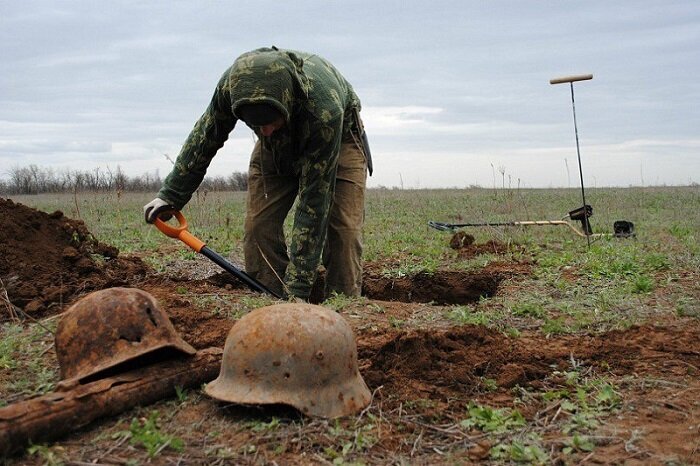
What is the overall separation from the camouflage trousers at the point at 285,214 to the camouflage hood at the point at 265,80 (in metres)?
1.40

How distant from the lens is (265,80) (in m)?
4.10

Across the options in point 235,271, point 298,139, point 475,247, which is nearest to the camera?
point 298,139

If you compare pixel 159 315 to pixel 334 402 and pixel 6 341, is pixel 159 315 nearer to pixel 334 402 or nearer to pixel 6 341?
pixel 334 402

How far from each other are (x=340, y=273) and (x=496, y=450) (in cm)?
A: 315

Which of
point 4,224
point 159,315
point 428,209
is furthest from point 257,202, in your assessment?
point 428,209

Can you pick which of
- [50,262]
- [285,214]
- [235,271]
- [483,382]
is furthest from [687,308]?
[50,262]

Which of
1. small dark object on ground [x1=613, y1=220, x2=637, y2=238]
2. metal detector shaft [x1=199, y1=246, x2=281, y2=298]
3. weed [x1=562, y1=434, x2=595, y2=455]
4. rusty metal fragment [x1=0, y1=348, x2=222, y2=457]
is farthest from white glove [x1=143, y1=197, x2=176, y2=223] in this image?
small dark object on ground [x1=613, y1=220, x2=637, y2=238]

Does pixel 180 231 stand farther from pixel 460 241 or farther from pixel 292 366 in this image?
pixel 460 241

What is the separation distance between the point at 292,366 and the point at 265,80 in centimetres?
174

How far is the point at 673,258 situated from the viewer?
6.60 metres

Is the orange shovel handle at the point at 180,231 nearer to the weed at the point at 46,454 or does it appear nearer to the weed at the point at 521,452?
the weed at the point at 46,454

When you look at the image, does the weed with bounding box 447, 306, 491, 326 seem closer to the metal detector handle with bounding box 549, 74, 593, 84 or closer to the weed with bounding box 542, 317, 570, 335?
the weed with bounding box 542, 317, 570, 335

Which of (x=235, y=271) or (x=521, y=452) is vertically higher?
(x=235, y=271)

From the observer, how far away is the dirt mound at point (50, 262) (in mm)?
5223
